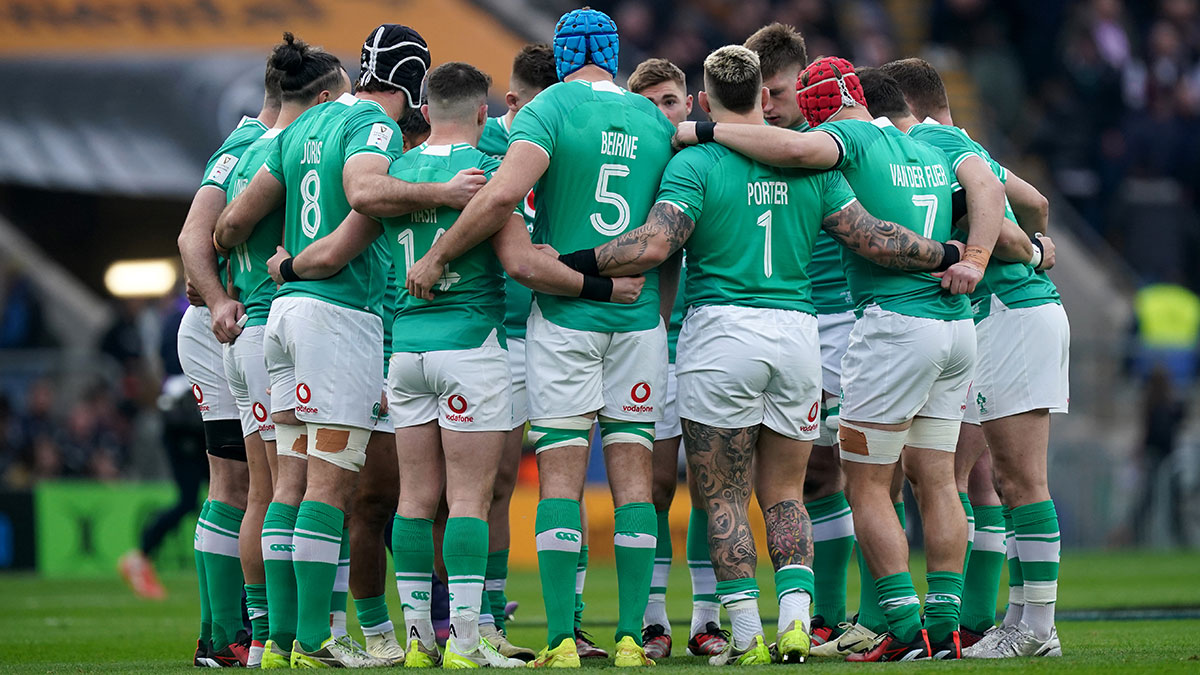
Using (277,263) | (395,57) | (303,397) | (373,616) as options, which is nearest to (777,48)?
(395,57)

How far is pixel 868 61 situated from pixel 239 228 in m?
16.0

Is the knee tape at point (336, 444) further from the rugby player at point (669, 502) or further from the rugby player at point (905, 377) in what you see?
the rugby player at point (905, 377)

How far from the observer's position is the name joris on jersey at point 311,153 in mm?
7699

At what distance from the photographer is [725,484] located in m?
7.43

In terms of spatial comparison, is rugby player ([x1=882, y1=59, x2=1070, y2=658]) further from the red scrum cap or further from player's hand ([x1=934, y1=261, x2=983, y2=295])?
player's hand ([x1=934, y1=261, x2=983, y2=295])

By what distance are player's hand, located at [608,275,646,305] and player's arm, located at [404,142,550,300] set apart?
1.41 ft

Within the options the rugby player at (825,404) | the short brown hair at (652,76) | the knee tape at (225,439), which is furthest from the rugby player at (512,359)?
the knee tape at (225,439)

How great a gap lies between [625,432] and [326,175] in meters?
1.89

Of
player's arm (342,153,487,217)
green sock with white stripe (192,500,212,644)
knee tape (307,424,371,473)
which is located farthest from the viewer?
green sock with white stripe (192,500,212,644)

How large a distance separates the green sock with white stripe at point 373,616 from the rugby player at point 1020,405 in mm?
2947

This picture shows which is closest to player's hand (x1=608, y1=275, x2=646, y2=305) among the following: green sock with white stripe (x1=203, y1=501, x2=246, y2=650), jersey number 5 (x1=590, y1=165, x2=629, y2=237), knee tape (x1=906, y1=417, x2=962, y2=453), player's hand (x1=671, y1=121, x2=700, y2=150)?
jersey number 5 (x1=590, y1=165, x2=629, y2=237)

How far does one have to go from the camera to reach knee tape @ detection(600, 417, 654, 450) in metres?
7.45

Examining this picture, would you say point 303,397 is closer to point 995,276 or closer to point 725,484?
point 725,484

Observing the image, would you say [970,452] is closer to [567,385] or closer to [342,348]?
[567,385]
